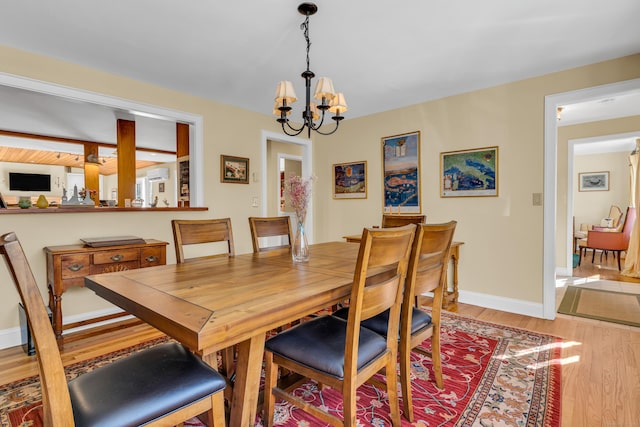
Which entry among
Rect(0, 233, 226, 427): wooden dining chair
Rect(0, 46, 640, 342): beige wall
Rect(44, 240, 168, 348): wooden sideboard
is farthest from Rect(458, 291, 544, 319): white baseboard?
Rect(44, 240, 168, 348): wooden sideboard

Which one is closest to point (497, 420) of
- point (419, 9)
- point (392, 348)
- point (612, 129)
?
point (392, 348)

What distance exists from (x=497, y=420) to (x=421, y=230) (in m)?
1.03

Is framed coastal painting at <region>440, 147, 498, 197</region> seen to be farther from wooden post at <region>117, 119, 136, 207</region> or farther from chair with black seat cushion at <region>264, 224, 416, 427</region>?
wooden post at <region>117, 119, 136, 207</region>

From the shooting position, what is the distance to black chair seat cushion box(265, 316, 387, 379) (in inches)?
50.3

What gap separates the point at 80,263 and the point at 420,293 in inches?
99.0

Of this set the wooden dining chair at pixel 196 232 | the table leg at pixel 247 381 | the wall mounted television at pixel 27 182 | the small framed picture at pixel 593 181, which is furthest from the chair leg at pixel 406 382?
the wall mounted television at pixel 27 182

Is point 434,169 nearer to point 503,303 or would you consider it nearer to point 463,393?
point 503,303

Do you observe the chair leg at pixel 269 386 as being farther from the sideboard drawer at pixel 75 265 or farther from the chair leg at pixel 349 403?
the sideboard drawer at pixel 75 265

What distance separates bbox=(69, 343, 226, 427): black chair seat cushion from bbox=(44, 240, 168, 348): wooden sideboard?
1.71 m

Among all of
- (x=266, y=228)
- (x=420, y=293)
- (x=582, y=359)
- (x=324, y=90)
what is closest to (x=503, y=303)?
(x=582, y=359)

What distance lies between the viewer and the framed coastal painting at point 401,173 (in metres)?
3.88

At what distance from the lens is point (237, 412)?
4.00 feet

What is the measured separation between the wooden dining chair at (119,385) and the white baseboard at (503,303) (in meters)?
3.13

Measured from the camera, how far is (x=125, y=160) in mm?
4262
